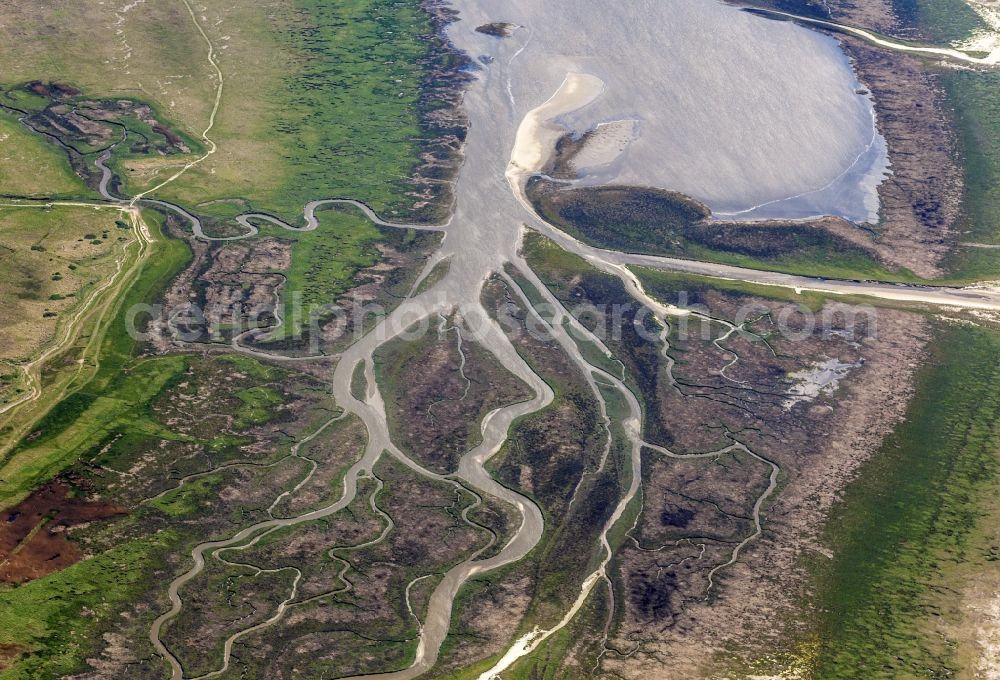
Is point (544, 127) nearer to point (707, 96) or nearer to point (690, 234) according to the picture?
point (707, 96)

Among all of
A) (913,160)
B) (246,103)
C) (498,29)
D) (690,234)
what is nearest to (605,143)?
(690,234)

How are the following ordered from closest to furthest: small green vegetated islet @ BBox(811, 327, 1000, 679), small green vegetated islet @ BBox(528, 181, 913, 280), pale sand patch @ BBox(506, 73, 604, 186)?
small green vegetated islet @ BBox(811, 327, 1000, 679) < small green vegetated islet @ BBox(528, 181, 913, 280) < pale sand patch @ BBox(506, 73, 604, 186)

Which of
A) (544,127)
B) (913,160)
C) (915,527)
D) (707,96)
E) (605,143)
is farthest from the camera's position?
(707,96)

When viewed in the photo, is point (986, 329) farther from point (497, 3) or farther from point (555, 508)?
point (497, 3)

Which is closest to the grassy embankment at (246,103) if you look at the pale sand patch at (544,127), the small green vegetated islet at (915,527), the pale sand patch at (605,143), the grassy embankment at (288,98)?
the grassy embankment at (288,98)

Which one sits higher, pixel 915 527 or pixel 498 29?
pixel 498 29

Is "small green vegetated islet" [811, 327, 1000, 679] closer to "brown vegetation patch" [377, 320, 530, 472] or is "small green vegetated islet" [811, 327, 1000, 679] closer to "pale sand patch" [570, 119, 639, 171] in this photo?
"brown vegetation patch" [377, 320, 530, 472]

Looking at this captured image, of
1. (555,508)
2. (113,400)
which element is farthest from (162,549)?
(555,508)

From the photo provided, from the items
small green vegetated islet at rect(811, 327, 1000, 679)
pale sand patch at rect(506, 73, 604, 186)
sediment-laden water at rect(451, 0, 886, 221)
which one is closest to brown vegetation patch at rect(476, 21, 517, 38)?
sediment-laden water at rect(451, 0, 886, 221)
